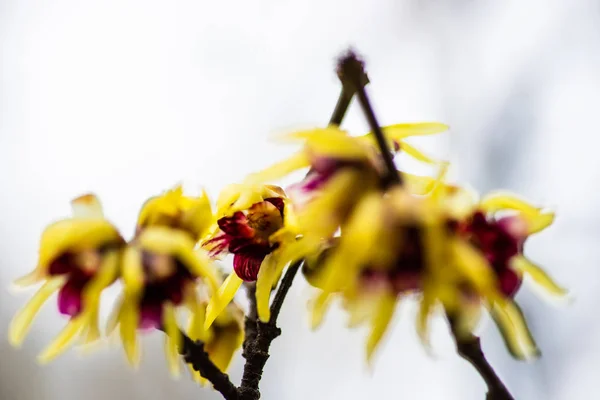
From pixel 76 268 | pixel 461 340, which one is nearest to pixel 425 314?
pixel 461 340

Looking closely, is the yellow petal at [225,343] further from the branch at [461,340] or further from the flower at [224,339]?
the branch at [461,340]

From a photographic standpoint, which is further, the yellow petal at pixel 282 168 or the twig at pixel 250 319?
the twig at pixel 250 319

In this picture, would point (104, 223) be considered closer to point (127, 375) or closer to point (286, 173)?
point (286, 173)

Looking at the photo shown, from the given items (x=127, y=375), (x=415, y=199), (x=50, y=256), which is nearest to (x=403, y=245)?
(x=415, y=199)

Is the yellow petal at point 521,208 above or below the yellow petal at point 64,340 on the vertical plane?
below

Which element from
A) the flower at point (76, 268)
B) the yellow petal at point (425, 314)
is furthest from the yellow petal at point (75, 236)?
the yellow petal at point (425, 314)

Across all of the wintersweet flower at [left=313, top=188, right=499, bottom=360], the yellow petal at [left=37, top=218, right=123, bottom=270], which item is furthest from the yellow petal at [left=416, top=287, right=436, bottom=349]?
the yellow petal at [left=37, top=218, right=123, bottom=270]

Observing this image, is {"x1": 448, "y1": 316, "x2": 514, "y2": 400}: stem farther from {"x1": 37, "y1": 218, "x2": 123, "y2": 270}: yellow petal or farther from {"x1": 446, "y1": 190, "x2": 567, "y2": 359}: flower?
{"x1": 37, "y1": 218, "x2": 123, "y2": 270}: yellow petal
